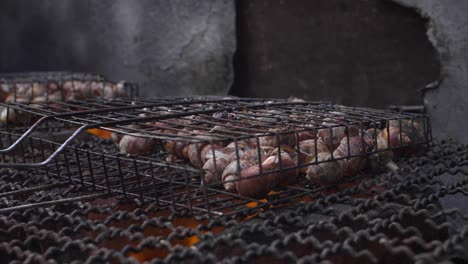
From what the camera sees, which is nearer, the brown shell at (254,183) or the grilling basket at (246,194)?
the grilling basket at (246,194)

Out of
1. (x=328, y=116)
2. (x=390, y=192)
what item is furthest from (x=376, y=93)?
(x=390, y=192)

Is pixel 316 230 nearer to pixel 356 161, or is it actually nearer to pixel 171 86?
pixel 356 161

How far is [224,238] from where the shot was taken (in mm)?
1463

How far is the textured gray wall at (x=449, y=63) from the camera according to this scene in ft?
9.78

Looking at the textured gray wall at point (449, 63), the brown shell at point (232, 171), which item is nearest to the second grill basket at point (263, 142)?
the brown shell at point (232, 171)

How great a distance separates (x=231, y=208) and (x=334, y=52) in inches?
79.2

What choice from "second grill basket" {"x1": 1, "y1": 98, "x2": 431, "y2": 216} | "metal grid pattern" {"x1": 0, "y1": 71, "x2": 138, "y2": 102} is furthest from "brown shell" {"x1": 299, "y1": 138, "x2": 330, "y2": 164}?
"metal grid pattern" {"x1": 0, "y1": 71, "x2": 138, "y2": 102}

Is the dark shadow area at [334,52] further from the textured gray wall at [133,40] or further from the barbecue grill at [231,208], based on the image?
the barbecue grill at [231,208]

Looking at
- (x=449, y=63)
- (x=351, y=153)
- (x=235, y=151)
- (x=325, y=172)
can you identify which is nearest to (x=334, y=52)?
(x=449, y=63)

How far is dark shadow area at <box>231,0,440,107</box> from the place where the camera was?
10.9 feet

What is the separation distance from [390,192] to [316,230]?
0.46 metres

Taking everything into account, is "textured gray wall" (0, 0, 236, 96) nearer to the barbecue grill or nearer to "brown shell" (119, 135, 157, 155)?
the barbecue grill

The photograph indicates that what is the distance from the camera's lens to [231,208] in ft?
6.23

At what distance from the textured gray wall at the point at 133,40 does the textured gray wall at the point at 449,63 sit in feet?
5.17
